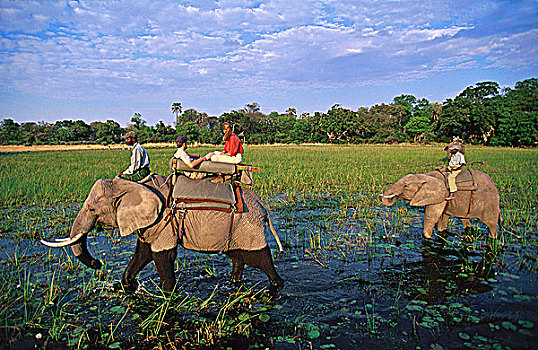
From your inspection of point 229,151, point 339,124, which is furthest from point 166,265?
point 339,124

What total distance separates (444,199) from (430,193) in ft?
1.06

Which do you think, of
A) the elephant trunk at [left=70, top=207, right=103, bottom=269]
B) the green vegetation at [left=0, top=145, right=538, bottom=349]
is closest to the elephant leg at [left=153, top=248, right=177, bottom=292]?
the green vegetation at [left=0, top=145, right=538, bottom=349]

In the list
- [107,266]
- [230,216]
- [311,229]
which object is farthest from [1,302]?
[311,229]

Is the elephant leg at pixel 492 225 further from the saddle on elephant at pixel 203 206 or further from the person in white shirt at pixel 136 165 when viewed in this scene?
the person in white shirt at pixel 136 165

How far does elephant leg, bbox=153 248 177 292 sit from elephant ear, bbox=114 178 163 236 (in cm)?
45

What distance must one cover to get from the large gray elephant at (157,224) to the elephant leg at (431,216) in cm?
381

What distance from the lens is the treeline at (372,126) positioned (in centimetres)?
4931

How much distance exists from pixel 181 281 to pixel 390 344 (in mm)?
3172

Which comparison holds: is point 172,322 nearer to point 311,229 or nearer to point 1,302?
point 1,302

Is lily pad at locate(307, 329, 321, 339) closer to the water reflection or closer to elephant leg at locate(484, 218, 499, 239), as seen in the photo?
the water reflection

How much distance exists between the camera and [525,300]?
4664 millimetres

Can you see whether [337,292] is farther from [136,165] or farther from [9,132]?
[9,132]

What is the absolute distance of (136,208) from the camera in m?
4.55

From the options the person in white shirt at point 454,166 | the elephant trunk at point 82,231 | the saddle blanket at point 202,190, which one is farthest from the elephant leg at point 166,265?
the person in white shirt at point 454,166
